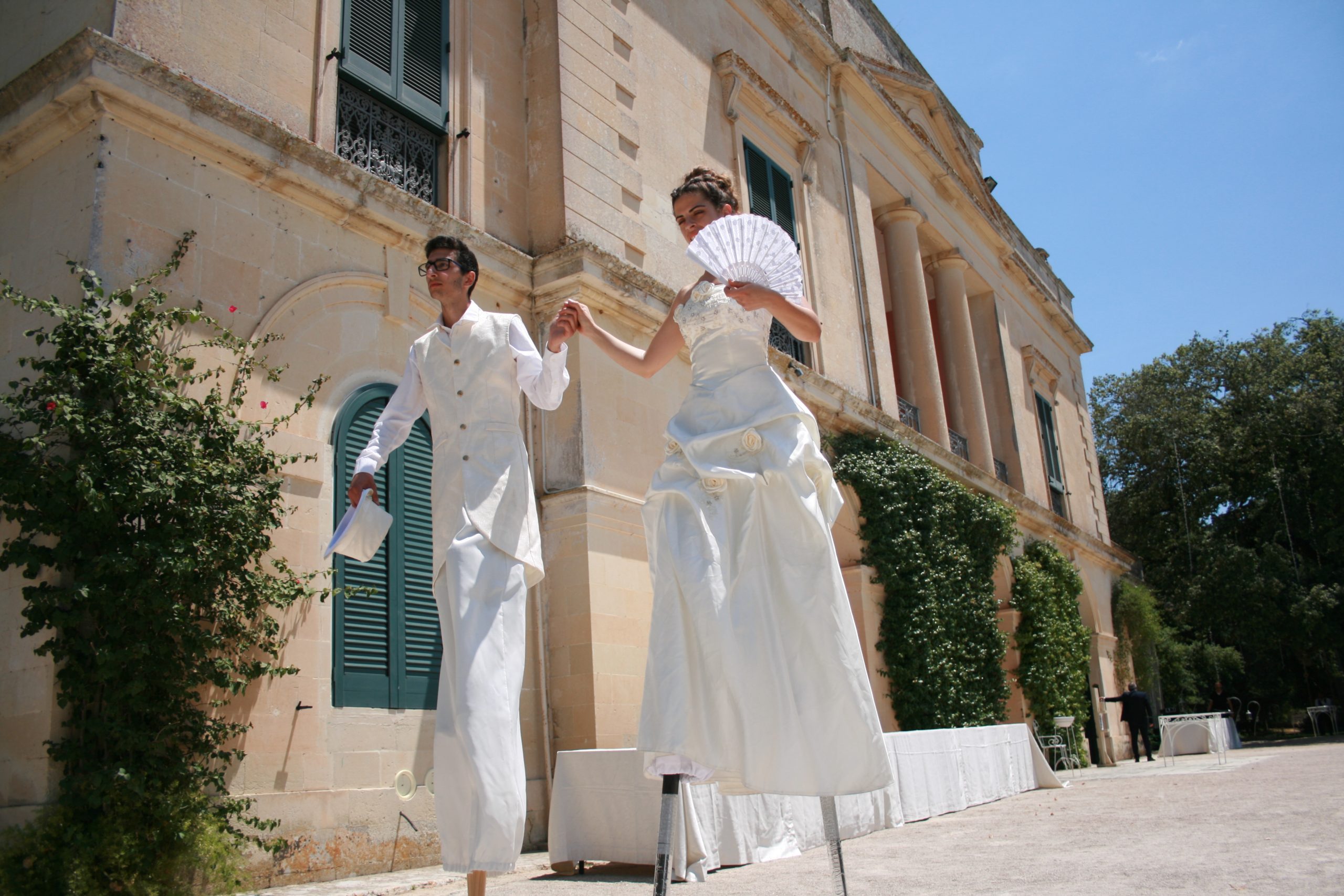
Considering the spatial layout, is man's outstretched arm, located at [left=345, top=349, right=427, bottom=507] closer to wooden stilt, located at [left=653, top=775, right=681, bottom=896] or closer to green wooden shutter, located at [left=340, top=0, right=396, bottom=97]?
wooden stilt, located at [left=653, top=775, right=681, bottom=896]

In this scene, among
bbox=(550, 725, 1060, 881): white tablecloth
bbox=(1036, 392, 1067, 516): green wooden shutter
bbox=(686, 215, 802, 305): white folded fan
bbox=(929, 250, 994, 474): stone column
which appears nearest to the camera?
bbox=(686, 215, 802, 305): white folded fan

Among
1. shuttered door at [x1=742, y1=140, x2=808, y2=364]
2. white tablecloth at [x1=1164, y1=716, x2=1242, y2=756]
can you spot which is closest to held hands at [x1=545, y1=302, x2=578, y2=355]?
shuttered door at [x1=742, y1=140, x2=808, y2=364]

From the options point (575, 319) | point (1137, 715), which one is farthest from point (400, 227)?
point (1137, 715)

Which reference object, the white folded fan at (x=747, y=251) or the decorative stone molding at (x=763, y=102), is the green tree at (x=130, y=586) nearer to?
the white folded fan at (x=747, y=251)

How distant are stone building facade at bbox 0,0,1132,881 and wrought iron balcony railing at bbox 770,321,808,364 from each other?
3.1 inches

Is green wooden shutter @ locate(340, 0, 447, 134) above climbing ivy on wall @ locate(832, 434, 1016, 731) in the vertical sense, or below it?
above

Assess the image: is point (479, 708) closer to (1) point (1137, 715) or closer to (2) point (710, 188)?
(2) point (710, 188)

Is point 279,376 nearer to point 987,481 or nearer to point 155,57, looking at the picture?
point 155,57

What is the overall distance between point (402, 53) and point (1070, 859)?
7.19 metres

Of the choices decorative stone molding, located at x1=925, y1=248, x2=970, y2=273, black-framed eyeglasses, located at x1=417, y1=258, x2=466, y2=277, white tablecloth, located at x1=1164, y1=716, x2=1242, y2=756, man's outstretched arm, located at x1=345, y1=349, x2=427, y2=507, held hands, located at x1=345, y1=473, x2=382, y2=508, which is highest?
decorative stone molding, located at x1=925, y1=248, x2=970, y2=273

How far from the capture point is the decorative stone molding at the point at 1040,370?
20891 mm

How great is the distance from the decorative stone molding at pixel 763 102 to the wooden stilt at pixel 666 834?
10.4 metres

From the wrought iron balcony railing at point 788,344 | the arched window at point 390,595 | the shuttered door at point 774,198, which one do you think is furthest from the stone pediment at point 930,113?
the arched window at point 390,595

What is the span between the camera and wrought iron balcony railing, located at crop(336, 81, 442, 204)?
7.32m
